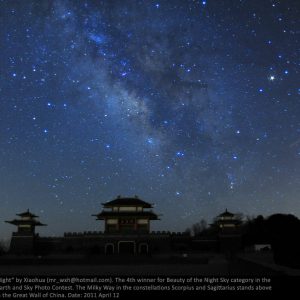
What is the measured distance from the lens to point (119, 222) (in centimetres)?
5219

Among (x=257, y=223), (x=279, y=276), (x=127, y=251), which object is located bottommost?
(x=127, y=251)

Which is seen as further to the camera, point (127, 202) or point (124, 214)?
point (127, 202)

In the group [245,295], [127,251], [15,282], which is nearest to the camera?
[245,295]

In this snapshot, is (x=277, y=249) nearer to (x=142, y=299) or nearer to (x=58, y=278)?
(x=142, y=299)

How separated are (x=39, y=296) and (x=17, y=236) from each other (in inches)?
1824

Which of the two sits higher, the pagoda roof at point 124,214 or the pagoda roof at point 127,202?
the pagoda roof at point 127,202

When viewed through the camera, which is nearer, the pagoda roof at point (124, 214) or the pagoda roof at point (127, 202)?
the pagoda roof at point (124, 214)

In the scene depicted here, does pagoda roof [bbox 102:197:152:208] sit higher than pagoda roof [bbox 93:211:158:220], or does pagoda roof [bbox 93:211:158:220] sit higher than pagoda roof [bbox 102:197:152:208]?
pagoda roof [bbox 102:197:152:208]

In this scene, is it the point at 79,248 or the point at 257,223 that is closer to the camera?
the point at 257,223

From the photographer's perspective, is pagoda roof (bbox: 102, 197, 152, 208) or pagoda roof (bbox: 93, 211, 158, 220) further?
pagoda roof (bbox: 102, 197, 152, 208)

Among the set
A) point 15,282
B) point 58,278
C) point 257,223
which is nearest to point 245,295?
point 58,278

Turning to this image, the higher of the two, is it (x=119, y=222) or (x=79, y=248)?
(x=119, y=222)

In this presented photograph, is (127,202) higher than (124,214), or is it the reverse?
(127,202)

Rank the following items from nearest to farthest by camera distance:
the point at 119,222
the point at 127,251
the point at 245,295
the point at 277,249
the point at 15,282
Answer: the point at 245,295, the point at 15,282, the point at 277,249, the point at 127,251, the point at 119,222
